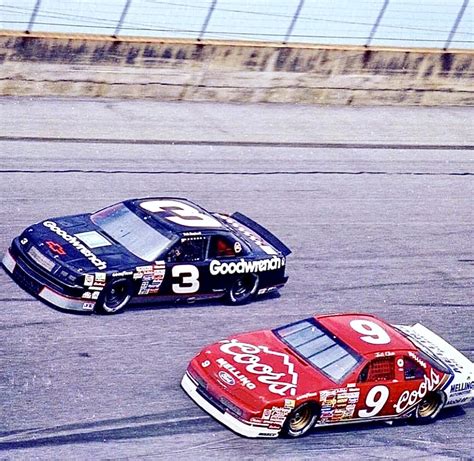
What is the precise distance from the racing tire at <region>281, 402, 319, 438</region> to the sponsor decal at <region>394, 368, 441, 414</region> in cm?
117

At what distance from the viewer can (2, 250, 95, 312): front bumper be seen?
1412cm

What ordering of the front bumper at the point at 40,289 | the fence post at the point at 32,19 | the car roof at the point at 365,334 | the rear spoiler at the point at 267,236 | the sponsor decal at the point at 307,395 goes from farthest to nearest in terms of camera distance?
1. the fence post at the point at 32,19
2. the rear spoiler at the point at 267,236
3. the front bumper at the point at 40,289
4. the car roof at the point at 365,334
5. the sponsor decal at the point at 307,395

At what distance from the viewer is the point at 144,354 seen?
1385 centimetres

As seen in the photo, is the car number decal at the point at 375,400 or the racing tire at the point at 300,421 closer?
the racing tire at the point at 300,421

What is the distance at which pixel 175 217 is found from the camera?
15.5 meters

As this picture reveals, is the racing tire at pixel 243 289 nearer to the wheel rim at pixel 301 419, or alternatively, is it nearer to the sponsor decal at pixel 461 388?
the sponsor decal at pixel 461 388

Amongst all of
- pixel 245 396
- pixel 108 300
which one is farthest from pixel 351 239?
pixel 245 396

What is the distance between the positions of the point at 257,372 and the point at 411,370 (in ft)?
6.27

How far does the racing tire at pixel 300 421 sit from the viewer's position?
39.5 ft

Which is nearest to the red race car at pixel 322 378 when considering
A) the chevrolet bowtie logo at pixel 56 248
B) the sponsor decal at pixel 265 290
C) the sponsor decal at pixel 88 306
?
the sponsor decal at pixel 88 306

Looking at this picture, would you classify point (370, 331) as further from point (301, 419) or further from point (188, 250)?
point (188, 250)

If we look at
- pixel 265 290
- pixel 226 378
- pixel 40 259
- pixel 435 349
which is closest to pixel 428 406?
pixel 435 349

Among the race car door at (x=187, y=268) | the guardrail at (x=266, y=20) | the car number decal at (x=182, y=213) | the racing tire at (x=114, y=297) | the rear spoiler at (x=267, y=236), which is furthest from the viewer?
the guardrail at (x=266, y=20)

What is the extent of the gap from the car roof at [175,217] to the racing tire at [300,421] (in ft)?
12.2
